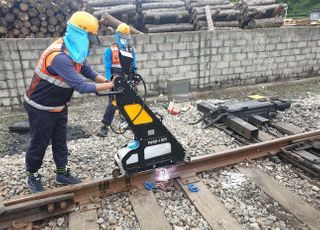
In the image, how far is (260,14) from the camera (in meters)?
10.6

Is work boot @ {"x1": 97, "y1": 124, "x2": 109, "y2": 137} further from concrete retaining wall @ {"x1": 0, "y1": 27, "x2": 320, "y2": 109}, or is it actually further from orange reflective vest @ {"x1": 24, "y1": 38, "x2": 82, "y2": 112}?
concrete retaining wall @ {"x1": 0, "y1": 27, "x2": 320, "y2": 109}

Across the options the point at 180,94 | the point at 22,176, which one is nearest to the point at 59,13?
the point at 180,94

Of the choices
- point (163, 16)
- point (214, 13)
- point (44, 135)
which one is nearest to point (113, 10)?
point (163, 16)

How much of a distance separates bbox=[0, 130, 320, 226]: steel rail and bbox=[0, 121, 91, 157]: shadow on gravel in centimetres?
224

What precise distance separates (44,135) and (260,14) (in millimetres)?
9694

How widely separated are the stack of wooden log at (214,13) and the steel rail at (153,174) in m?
6.07

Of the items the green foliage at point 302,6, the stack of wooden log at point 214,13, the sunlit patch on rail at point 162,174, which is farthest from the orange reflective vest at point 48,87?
the green foliage at point 302,6

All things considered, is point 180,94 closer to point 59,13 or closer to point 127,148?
point 59,13

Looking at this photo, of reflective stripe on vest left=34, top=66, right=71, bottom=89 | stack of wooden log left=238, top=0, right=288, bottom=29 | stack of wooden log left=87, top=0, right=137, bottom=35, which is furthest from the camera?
stack of wooden log left=238, top=0, right=288, bottom=29

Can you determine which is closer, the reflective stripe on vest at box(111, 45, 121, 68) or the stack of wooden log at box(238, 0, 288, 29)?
the reflective stripe on vest at box(111, 45, 121, 68)

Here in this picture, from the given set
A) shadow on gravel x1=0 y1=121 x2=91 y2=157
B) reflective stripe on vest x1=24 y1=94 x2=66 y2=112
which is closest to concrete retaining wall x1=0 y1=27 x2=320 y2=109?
shadow on gravel x1=0 y1=121 x2=91 y2=157

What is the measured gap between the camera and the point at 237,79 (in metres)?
9.59

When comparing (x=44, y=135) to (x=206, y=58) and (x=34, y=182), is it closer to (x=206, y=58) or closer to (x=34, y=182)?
(x=34, y=182)

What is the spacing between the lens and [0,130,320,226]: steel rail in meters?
3.34
